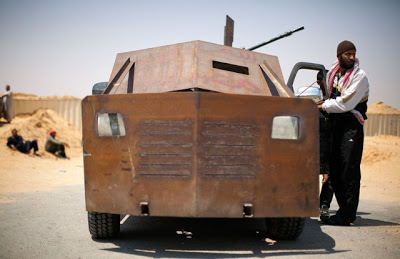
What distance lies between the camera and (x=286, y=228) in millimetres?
4402

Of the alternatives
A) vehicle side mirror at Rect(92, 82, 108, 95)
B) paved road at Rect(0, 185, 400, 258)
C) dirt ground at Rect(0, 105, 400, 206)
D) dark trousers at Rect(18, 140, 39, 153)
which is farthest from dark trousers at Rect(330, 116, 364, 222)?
dark trousers at Rect(18, 140, 39, 153)

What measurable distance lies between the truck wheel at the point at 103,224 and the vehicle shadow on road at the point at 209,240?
13cm

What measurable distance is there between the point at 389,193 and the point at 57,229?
7.29m

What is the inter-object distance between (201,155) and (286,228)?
4.46 feet

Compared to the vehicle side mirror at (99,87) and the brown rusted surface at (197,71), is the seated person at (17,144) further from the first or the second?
the brown rusted surface at (197,71)

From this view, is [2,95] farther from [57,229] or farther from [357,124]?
[357,124]

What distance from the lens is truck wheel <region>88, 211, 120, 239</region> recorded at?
432 cm

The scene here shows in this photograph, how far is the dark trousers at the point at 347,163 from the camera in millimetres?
5195

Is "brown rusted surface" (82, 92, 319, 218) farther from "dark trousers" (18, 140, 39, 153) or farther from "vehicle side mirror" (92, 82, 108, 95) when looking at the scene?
"dark trousers" (18, 140, 39, 153)

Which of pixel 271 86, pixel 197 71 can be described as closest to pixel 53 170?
pixel 197 71

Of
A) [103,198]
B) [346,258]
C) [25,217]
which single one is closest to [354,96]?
[346,258]

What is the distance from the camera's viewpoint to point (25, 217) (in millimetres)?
5770

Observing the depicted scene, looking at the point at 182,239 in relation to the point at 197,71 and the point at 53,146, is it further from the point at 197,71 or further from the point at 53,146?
the point at 53,146

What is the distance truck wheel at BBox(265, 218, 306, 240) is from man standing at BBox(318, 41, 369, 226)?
45.6 inches
